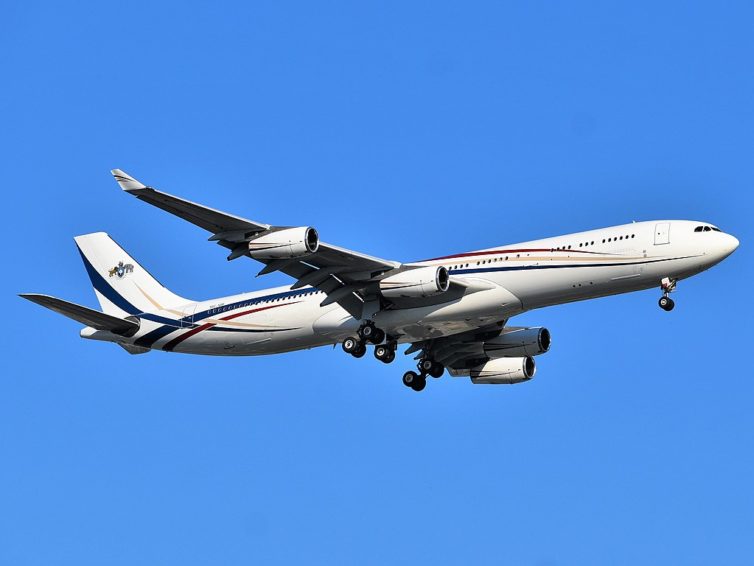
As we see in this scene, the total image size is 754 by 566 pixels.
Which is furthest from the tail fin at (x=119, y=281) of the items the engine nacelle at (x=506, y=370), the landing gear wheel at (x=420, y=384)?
the engine nacelle at (x=506, y=370)

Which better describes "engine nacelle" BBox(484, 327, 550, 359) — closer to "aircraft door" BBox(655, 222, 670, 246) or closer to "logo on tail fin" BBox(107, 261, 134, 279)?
"aircraft door" BBox(655, 222, 670, 246)

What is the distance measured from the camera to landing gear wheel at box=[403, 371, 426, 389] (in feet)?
190

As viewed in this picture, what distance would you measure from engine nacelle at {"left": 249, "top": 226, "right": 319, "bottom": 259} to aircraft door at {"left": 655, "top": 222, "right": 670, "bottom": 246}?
42.2 ft

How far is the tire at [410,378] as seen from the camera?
57.9m

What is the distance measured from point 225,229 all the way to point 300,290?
7.42 metres

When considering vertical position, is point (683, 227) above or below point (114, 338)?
above

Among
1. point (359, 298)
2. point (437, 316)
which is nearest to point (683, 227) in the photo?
point (437, 316)

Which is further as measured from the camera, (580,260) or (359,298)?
(359,298)

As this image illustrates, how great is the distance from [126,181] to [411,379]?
60.9 feet

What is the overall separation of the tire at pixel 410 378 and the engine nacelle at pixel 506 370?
270cm

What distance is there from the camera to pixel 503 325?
2243 inches

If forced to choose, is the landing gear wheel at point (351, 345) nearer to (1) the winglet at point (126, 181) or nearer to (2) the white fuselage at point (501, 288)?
(2) the white fuselage at point (501, 288)

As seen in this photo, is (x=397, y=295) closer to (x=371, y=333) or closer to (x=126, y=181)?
(x=371, y=333)

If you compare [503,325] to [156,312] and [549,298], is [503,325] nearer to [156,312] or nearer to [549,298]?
[549,298]
